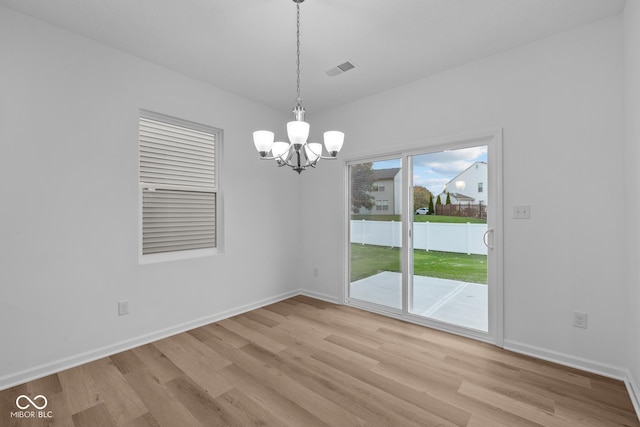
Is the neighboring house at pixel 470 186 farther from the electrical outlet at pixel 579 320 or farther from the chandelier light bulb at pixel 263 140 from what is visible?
the chandelier light bulb at pixel 263 140

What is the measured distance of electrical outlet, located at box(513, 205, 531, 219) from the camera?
2549mm

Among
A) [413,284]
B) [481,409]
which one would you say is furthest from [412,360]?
[413,284]

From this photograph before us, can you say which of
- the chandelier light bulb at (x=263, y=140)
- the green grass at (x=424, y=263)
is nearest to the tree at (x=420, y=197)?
the green grass at (x=424, y=263)

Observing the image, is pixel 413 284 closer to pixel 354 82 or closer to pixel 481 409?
pixel 481 409

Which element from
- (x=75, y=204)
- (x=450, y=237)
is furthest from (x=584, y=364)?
(x=75, y=204)

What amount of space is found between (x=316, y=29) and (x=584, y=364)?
349cm

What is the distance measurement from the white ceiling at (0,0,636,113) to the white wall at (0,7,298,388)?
0.28m

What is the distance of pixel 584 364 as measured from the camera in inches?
90.4

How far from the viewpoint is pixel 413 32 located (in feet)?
7.84

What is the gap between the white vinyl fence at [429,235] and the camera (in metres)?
2.96

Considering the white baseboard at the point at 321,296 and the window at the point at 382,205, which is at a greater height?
the window at the point at 382,205

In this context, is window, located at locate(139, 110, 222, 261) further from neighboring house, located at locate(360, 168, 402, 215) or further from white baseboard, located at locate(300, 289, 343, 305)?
neighboring house, located at locate(360, 168, 402, 215)

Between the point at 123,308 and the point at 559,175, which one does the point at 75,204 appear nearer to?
the point at 123,308

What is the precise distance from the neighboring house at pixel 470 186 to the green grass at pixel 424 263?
59cm
